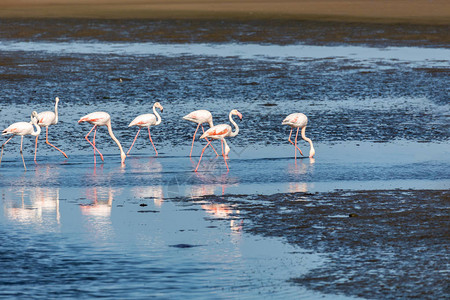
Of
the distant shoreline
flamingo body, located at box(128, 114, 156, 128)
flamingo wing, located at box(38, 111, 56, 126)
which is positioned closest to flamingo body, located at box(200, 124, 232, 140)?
flamingo body, located at box(128, 114, 156, 128)

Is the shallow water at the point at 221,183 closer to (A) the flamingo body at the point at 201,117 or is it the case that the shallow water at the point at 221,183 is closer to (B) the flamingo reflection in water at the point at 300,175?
(B) the flamingo reflection in water at the point at 300,175

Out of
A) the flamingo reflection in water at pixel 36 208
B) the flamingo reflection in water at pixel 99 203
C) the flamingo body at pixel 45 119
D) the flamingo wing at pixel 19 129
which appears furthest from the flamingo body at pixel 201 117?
the flamingo reflection in water at pixel 36 208

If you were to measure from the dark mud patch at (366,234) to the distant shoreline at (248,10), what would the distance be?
28417mm

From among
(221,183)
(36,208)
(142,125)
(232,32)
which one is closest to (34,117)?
(142,125)

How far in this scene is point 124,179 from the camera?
1185 centimetres

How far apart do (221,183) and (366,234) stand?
→ 3.03m

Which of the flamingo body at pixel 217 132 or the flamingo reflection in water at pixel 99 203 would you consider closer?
the flamingo reflection in water at pixel 99 203

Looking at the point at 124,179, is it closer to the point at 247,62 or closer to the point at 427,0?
the point at 247,62

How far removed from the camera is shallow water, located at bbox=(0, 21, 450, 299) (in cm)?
774

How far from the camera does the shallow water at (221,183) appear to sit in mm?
7742

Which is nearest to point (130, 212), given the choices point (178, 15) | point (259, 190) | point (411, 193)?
point (259, 190)

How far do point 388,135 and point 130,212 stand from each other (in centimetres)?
630

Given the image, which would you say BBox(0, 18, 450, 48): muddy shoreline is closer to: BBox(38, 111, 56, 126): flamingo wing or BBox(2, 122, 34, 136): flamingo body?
BBox(38, 111, 56, 126): flamingo wing

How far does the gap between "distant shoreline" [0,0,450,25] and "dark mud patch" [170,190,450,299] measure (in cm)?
2842
